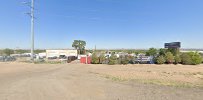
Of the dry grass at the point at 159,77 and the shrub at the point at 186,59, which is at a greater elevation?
the shrub at the point at 186,59

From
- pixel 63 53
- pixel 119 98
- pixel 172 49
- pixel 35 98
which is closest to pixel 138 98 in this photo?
pixel 119 98

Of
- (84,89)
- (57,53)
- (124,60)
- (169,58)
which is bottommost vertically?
(84,89)

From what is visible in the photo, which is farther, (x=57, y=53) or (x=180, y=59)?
(x=57, y=53)

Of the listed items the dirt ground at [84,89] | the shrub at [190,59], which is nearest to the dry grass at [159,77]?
the dirt ground at [84,89]

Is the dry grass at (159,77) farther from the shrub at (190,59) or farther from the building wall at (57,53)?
the building wall at (57,53)

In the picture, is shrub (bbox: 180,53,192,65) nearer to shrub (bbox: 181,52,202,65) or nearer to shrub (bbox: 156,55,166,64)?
shrub (bbox: 181,52,202,65)

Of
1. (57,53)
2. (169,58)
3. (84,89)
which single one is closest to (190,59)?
(169,58)

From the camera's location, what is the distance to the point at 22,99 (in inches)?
350

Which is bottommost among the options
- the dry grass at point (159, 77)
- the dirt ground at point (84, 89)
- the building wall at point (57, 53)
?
the dry grass at point (159, 77)

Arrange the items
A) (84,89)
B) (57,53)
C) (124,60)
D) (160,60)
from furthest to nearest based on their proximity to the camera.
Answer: (57,53) → (160,60) → (124,60) → (84,89)

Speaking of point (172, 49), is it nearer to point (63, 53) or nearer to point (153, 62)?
point (153, 62)

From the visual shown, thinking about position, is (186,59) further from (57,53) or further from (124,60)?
(57,53)

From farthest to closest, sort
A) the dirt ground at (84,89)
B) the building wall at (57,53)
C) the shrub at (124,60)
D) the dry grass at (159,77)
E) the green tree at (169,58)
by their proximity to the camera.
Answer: the building wall at (57,53), the green tree at (169,58), the shrub at (124,60), the dry grass at (159,77), the dirt ground at (84,89)

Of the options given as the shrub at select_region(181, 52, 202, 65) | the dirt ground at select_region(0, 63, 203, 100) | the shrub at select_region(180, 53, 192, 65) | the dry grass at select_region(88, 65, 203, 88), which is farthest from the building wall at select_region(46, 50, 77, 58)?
the dirt ground at select_region(0, 63, 203, 100)
